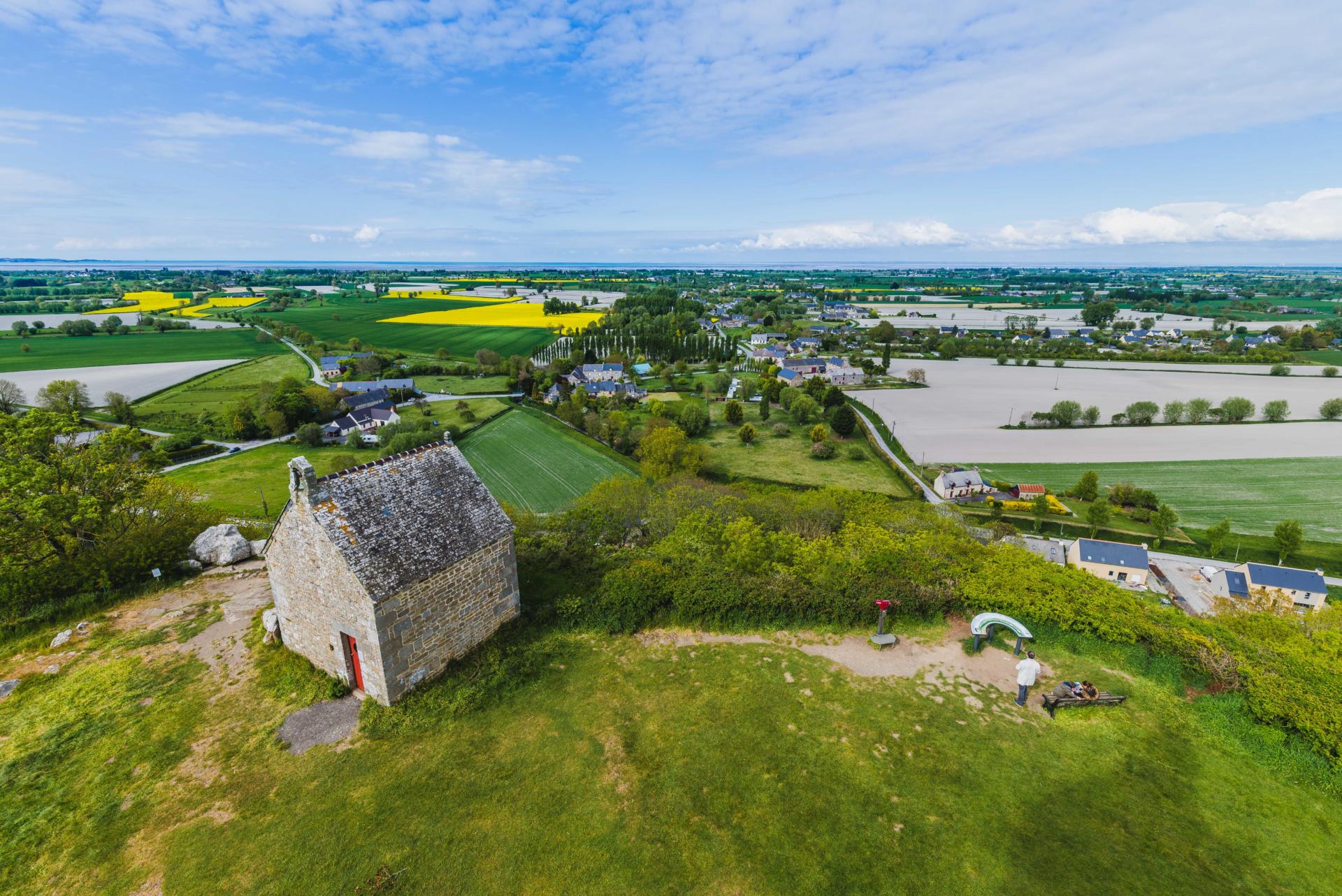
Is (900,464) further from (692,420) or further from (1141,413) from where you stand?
(1141,413)

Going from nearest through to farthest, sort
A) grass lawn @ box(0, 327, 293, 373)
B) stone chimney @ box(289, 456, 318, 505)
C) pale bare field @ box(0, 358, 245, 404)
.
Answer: stone chimney @ box(289, 456, 318, 505) → pale bare field @ box(0, 358, 245, 404) → grass lawn @ box(0, 327, 293, 373)

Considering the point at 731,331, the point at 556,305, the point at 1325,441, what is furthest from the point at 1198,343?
the point at 556,305

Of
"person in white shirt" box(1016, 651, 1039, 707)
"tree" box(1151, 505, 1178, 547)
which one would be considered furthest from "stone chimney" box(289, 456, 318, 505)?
"tree" box(1151, 505, 1178, 547)

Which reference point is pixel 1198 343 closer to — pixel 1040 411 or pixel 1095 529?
pixel 1040 411

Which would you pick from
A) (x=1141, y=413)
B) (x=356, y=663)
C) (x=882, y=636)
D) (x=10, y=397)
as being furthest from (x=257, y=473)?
(x=1141, y=413)

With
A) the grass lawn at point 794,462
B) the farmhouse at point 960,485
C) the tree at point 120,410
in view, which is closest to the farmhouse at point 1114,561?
the farmhouse at point 960,485

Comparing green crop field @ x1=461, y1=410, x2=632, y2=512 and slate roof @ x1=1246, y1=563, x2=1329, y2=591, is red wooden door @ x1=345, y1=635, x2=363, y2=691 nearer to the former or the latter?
green crop field @ x1=461, y1=410, x2=632, y2=512
